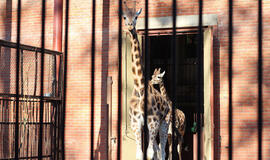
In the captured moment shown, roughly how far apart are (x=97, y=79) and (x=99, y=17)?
1314 millimetres

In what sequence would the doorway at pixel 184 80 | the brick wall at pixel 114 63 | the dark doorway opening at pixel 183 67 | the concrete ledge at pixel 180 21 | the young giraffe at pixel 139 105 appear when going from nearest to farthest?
the young giraffe at pixel 139 105 → the doorway at pixel 184 80 → the brick wall at pixel 114 63 → the concrete ledge at pixel 180 21 → the dark doorway opening at pixel 183 67

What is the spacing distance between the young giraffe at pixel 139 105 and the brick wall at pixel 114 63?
1.11 m

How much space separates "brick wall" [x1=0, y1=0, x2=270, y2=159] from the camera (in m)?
8.48

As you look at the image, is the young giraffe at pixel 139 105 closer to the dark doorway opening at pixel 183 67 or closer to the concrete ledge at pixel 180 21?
the concrete ledge at pixel 180 21

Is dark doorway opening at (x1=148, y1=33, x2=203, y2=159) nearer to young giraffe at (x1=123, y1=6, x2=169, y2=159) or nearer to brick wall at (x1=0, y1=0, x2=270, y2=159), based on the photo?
brick wall at (x1=0, y1=0, x2=270, y2=159)

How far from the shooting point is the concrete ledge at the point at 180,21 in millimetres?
8695

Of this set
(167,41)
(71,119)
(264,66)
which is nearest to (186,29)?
(264,66)

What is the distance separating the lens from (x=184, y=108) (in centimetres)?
1326

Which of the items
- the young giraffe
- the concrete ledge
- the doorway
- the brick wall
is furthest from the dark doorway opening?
the young giraffe

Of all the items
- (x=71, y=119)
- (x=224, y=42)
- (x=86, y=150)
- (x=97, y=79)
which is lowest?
(x=86, y=150)

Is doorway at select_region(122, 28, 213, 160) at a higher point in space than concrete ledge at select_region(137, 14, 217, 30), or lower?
lower

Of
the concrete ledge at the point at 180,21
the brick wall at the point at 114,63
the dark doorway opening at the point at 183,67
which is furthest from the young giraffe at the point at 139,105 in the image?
the dark doorway opening at the point at 183,67

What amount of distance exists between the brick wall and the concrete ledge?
0.18 meters

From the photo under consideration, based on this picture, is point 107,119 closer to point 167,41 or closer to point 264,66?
point 264,66
